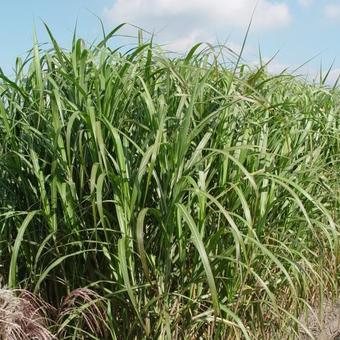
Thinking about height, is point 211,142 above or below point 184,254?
above

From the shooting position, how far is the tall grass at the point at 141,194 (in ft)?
7.35

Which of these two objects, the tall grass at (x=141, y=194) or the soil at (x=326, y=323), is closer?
the tall grass at (x=141, y=194)

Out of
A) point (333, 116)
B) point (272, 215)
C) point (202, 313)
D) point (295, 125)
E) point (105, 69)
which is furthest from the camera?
point (333, 116)

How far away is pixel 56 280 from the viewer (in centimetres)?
243

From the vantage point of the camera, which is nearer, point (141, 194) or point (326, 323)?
point (141, 194)

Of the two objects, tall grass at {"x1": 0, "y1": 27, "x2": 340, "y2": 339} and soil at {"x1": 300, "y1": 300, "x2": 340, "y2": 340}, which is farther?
soil at {"x1": 300, "y1": 300, "x2": 340, "y2": 340}

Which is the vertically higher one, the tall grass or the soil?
the tall grass

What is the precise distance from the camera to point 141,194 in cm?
234

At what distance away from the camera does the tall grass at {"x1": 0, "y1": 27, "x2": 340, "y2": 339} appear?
224 centimetres

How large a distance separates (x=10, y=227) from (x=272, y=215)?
3.38 ft

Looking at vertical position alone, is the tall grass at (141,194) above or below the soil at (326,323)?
above

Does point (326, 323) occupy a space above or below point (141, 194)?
below

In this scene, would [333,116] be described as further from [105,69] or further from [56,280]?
[56,280]

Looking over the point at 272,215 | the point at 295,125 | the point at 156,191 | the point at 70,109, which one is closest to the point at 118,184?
the point at 156,191
